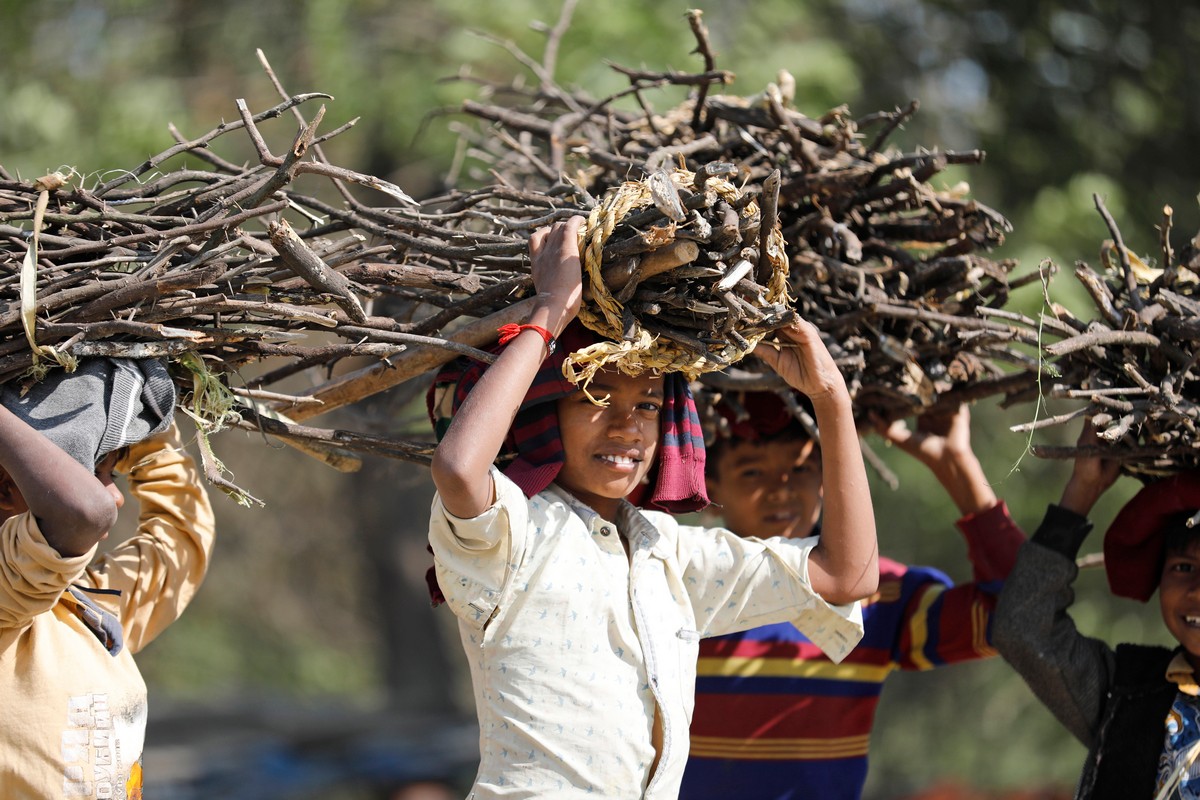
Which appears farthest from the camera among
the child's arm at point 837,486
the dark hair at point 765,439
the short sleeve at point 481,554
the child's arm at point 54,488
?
the dark hair at point 765,439

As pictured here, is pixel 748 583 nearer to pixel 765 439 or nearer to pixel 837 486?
pixel 837 486

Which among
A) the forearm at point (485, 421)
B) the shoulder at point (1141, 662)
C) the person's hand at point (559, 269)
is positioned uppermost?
the person's hand at point (559, 269)

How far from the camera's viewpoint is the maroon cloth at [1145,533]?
2631mm

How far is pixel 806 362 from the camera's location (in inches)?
92.0

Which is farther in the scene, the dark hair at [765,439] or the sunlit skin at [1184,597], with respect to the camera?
the dark hair at [765,439]

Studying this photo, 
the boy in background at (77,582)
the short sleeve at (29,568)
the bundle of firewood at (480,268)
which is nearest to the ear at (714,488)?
the bundle of firewood at (480,268)

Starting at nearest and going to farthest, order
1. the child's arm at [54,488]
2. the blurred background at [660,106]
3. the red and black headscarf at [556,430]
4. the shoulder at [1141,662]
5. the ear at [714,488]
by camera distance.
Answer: the child's arm at [54,488]
the red and black headscarf at [556,430]
the shoulder at [1141,662]
the ear at [714,488]
the blurred background at [660,106]

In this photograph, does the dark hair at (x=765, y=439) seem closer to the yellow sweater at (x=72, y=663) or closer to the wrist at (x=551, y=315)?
the wrist at (x=551, y=315)

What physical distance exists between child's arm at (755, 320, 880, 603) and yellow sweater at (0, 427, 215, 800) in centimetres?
119

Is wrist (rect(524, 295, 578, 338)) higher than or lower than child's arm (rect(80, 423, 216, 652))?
higher

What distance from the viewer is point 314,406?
2459mm

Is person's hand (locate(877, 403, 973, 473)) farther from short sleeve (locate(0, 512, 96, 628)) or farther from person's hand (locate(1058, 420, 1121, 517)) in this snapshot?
short sleeve (locate(0, 512, 96, 628))

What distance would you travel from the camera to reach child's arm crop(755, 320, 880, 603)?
7.70 ft

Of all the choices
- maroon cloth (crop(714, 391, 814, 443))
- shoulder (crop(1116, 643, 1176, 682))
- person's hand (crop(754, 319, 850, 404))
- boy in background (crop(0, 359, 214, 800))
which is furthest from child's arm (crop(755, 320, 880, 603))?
boy in background (crop(0, 359, 214, 800))
